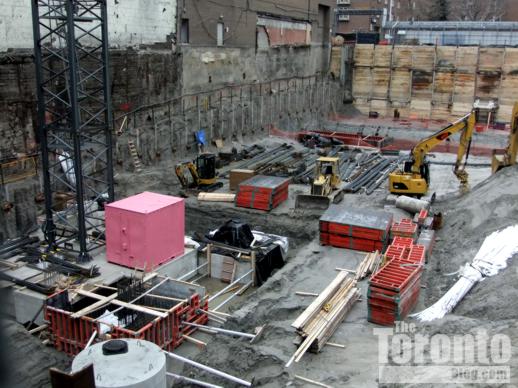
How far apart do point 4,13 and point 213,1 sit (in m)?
Result: 14.9

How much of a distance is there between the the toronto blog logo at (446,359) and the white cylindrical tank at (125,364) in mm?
4252

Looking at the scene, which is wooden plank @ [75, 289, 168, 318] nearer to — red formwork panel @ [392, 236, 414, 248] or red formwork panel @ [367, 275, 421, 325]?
red formwork panel @ [367, 275, 421, 325]

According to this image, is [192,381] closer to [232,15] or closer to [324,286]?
[324,286]

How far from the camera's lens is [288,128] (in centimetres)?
4194

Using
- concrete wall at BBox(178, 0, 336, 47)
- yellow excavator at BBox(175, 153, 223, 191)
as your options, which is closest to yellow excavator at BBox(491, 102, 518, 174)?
yellow excavator at BBox(175, 153, 223, 191)

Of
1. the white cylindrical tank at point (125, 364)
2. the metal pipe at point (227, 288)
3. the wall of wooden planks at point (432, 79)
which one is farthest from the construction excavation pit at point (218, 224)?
the wall of wooden planks at point (432, 79)

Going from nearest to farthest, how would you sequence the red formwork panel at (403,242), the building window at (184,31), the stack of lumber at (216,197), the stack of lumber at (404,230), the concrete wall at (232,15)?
the red formwork panel at (403,242)
the stack of lumber at (404,230)
the stack of lumber at (216,197)
the building window at (184,31)
the concrete wall at (232,15)

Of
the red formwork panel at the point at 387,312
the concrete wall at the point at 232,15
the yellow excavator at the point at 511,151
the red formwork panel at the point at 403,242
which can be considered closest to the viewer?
the red formwork panel at the point at 387,312

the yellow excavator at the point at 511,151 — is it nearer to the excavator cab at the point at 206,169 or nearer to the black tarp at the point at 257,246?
the black tarp at the point at 257,246

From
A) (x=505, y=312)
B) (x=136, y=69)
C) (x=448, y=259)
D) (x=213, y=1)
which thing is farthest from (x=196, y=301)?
(x=213, y=1)

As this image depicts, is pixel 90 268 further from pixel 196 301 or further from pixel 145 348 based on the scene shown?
pixel 145 348

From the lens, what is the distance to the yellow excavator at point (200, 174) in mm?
24891

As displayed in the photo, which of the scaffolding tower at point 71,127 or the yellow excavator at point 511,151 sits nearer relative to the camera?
the scaffolding tower at point 71,127

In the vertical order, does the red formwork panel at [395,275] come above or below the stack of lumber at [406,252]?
above
